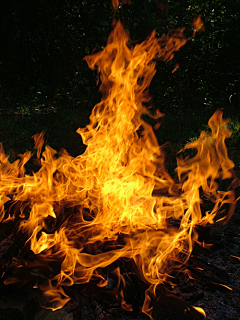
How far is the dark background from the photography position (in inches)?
329

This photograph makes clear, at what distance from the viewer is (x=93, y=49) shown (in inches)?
339

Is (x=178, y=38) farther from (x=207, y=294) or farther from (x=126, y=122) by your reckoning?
(x=207, y=294)

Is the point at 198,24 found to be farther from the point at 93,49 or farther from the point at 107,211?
the point at 107,211

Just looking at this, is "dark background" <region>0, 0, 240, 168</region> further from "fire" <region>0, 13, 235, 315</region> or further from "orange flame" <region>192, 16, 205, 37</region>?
"fire" <region>0, 13, 235, 315</region>

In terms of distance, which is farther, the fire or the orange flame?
the orange flame

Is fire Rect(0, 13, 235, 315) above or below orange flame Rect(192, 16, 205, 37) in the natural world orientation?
below

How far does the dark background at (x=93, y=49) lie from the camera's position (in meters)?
8.36

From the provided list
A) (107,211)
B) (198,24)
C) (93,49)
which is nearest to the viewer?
(107,211)

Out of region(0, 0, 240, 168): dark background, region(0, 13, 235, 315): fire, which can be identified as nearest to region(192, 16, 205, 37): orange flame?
region(0, 0, 240, 168): dark background

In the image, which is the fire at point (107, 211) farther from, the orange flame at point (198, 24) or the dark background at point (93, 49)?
the orange flame at point (198, 24)

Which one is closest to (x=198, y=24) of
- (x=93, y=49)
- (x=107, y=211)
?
(x=93, y=49)

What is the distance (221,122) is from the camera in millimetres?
7031

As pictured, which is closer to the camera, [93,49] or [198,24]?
[198,24]

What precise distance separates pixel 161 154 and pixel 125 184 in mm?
2414
